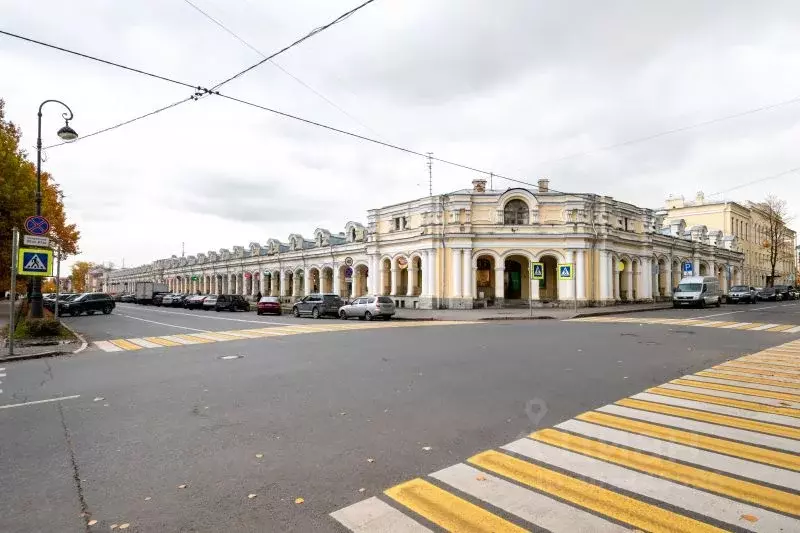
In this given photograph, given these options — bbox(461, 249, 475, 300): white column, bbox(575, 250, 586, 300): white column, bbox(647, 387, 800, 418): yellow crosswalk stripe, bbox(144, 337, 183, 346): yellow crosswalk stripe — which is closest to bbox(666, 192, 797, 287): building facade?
bbox(575, 250, 586, 300): white column

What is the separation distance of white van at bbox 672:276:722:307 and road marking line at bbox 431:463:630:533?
3783 cm

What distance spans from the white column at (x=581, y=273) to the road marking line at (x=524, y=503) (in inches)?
1275

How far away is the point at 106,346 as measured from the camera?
47.1 ft

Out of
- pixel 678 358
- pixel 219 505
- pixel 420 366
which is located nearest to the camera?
pixel 219 505

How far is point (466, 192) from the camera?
118 ft

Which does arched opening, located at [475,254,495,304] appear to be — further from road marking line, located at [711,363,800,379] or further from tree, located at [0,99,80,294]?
tree, located at [0,99,80,294]

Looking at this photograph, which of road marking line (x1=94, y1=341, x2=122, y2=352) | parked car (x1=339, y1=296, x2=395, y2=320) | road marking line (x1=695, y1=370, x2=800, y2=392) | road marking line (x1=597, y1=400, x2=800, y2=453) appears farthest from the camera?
parked car (x1=339, y1=296, x2=395, y2=320)

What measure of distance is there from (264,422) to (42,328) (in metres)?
14.2

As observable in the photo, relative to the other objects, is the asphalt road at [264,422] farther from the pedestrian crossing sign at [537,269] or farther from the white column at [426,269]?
the white column at [426,269]

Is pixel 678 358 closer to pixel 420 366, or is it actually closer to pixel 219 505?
pixel 420 366

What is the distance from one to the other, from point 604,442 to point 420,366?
509 cm

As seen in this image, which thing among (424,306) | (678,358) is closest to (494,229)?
(424,306)

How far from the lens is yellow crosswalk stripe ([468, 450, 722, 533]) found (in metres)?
3.19

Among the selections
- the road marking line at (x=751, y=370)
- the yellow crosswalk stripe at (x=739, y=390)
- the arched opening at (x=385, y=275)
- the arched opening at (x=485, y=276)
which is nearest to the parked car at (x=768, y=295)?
the arched opening at (x=485, y=276)
